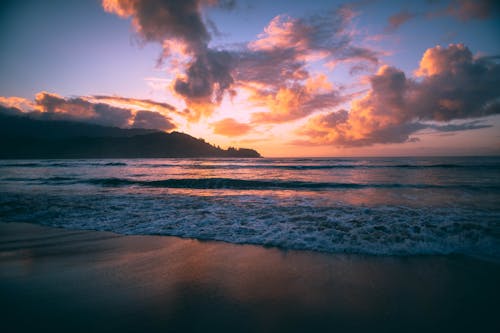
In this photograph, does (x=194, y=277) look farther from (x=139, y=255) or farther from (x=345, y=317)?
(x=345, y=317)

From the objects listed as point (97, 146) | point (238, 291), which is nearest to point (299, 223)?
point (238, 291)

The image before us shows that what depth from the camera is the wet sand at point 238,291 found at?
260cm

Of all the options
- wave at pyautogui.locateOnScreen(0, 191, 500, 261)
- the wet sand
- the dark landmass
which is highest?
the dark landmass

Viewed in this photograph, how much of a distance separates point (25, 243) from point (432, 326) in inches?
330

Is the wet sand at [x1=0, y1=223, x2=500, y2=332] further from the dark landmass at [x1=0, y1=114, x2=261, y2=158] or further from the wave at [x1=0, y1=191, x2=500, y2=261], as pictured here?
the dark landmass at [x1=0, y1=114, x2=261, y2=158]

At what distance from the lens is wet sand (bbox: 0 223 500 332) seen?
260 centimetres

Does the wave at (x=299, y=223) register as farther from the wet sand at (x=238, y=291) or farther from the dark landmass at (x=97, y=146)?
the dark landmass at (x=97, y=146)

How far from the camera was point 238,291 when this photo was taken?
3.27 m

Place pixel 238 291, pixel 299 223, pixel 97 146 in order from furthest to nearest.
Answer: pixel 97 146, pixel 299 223, pixel 238 291

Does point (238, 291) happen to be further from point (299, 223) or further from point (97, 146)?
point (97, 146)

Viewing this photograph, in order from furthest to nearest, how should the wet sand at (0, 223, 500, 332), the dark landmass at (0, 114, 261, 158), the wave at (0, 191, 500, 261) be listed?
the dark landmass at (0, 114, 261, 158) → the wave at (0, 191, 500, 261) → the wet sand at (0, 223, 500, 332)

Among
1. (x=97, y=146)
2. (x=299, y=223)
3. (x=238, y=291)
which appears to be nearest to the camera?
(x=238, y=291)

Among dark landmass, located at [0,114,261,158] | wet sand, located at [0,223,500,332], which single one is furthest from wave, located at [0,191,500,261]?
dark landmass, located at [0,114,261,158]

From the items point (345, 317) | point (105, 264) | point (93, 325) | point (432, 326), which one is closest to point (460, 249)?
point (432, 326)
